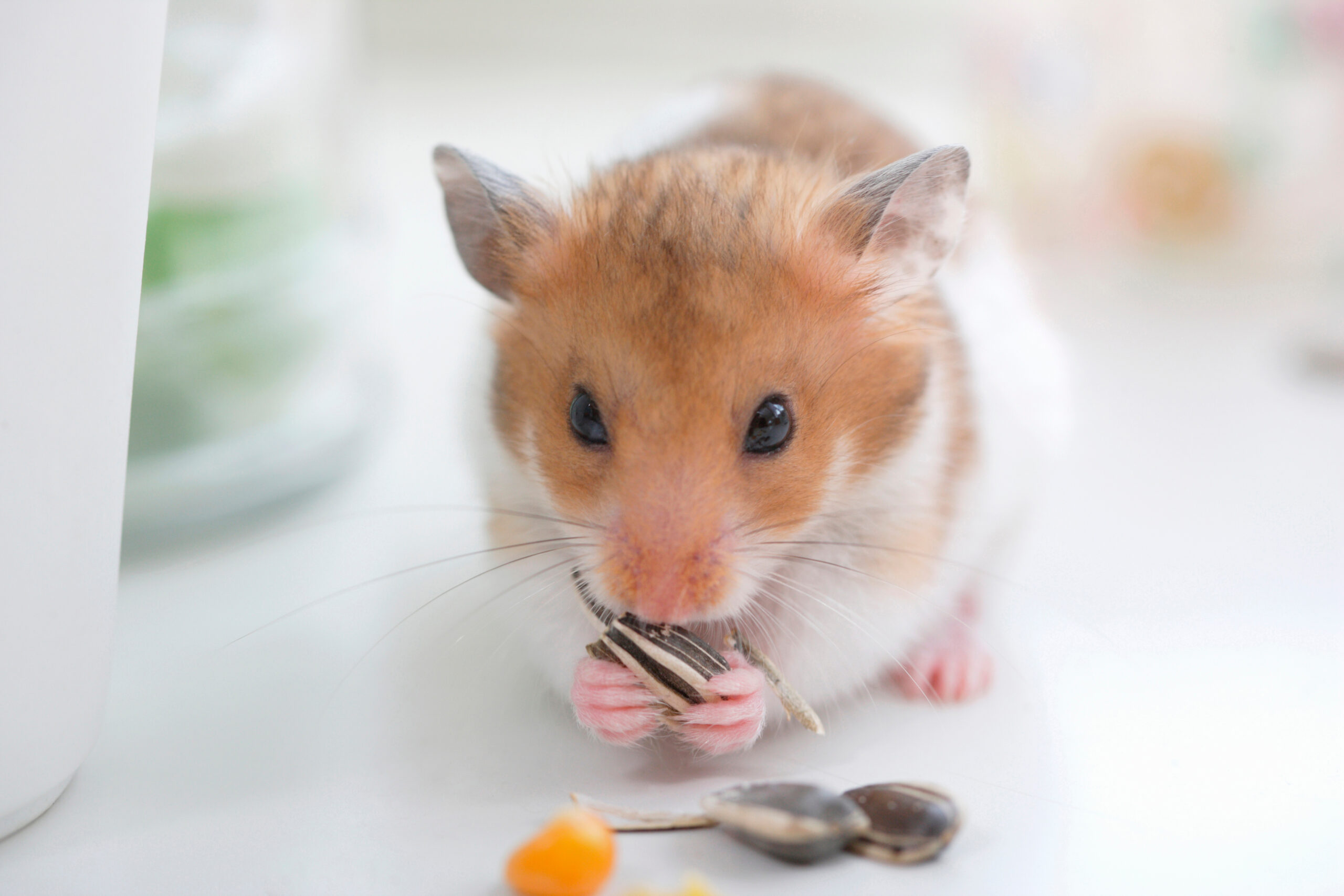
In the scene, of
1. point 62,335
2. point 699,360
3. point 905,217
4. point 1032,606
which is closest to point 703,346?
point 699,360

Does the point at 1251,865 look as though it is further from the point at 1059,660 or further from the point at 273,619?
the point at 273,619

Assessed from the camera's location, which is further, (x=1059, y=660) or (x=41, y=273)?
(x=1059, y=660)

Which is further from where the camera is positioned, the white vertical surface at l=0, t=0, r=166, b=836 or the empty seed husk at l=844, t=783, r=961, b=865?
the empty seed husk at l=844, t=783, r=961, b=865

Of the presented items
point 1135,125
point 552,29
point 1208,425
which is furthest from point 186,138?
point 552,29

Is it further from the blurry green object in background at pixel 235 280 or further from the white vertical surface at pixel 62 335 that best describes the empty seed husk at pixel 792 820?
the blurry green object in background at pixel 235 280

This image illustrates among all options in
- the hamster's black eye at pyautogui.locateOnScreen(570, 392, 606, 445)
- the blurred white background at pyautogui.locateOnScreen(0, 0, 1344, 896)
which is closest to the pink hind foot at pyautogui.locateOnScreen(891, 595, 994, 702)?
the blurred white background at pyautogui.locateOnScreen(0, 0, 1344, 896)

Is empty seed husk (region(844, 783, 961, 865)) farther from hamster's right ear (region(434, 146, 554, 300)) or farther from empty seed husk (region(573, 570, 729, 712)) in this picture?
hamster's right ear (region(434, 146, 554, 300))
